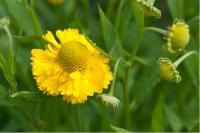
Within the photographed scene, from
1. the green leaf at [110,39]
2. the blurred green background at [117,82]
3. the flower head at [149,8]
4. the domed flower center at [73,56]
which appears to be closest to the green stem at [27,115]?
the blurred green background at [117,82]

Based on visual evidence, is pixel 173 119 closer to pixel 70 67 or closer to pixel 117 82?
pixel 117 82

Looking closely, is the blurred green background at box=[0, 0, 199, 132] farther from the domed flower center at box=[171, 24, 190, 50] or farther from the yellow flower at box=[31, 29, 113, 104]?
the domed flower center at box=[171, 24, 190, 50]

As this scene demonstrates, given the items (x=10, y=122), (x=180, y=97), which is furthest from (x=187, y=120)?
(x=10, y=122)

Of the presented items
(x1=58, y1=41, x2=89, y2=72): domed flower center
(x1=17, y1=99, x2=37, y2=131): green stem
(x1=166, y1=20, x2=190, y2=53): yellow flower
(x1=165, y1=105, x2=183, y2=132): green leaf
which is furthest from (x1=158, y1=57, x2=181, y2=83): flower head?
(x1=165, y1=105, x2=183, y2=132): green leaf

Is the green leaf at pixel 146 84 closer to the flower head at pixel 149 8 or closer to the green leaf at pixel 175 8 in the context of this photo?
the green leaf at pixel 175 8

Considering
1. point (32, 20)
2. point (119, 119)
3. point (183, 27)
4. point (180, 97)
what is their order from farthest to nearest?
point (180, 97) < point (119, 119) < point (32, 20) < point (183, 27)

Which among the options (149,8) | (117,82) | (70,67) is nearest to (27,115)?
(70,67)

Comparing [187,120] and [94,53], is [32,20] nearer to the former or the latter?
[94,53]
